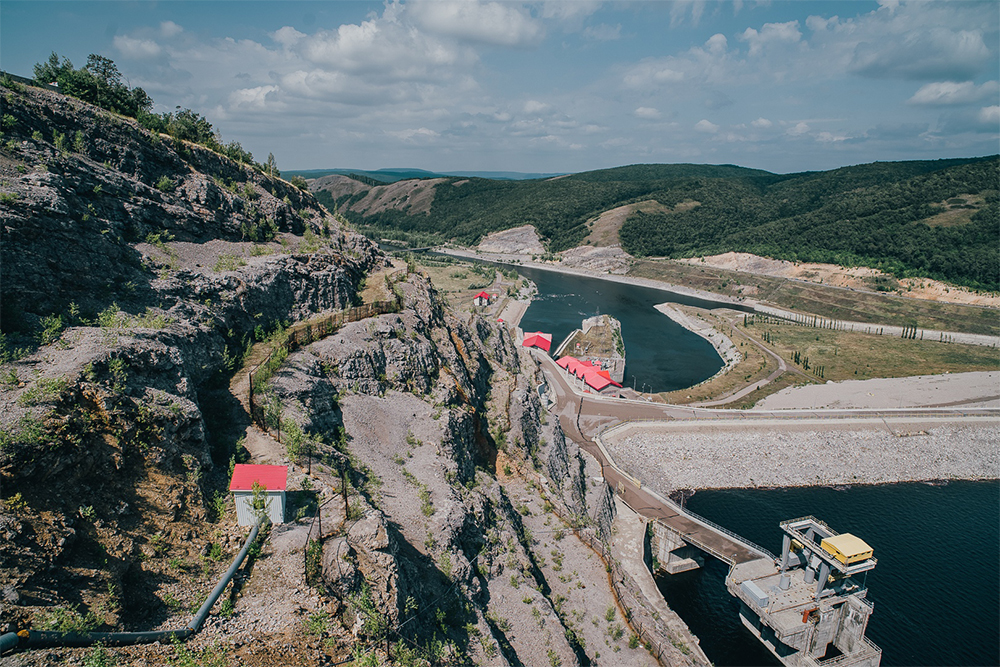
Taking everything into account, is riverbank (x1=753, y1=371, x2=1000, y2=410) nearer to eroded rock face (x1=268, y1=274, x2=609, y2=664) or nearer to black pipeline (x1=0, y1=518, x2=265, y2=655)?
eroded rock face (x1=268, y1=274, x2=609, y2=664)

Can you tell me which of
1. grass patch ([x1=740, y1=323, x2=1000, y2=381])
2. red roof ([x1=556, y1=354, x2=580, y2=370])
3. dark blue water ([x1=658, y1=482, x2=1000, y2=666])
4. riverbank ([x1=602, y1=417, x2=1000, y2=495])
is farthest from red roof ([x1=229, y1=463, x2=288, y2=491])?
grass patch ([x1=740, y1=323, x2=1000, y2=381])

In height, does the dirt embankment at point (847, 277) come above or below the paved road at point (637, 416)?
above

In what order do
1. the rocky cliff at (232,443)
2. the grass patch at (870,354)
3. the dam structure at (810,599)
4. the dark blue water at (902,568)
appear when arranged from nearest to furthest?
1. the rocky cliff at (232,443)
2. the dam structure at (810,599)
3. the dark blue water at (902,568)
4. the grass patch at (870,354)

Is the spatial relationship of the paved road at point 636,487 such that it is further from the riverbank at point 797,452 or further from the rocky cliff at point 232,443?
the rocky cliff at point 232,443

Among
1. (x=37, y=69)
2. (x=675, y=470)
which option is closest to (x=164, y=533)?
(x=37, y=69)

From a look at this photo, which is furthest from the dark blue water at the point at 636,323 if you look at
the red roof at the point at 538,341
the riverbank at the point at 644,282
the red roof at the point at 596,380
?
the red roof at the point at 596,380
